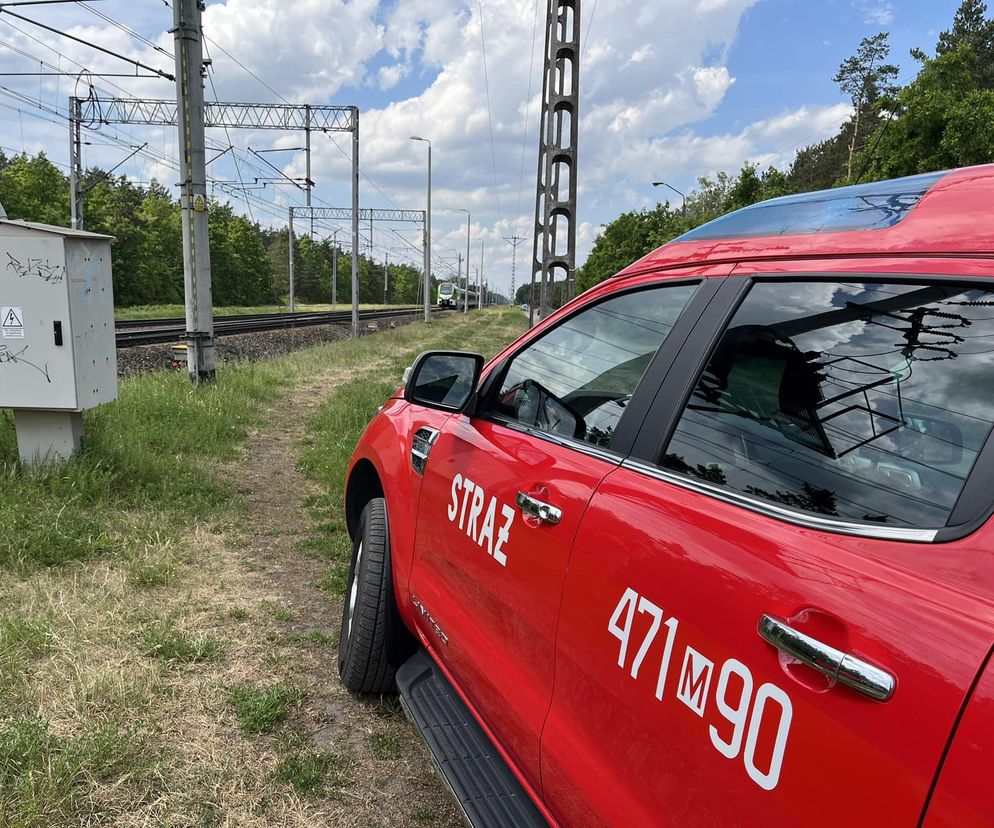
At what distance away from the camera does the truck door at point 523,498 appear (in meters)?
1.77

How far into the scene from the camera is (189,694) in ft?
10.0

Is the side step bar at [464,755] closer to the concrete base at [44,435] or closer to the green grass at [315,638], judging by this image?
the green grass at [315,638]

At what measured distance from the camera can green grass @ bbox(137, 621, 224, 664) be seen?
3.31 meters

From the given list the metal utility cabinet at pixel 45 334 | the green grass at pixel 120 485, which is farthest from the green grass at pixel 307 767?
the metal utility cabinet at pixel 45 334

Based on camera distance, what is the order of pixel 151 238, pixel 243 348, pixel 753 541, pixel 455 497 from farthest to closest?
pixel 151 238 → pixel 243 348 → pixel 455 497 → pixel 753 541

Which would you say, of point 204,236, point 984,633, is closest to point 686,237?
point 984,633

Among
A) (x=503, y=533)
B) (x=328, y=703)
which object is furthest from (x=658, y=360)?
(x=328, y=703)

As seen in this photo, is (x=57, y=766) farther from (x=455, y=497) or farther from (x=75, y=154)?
(x=75, y=154)

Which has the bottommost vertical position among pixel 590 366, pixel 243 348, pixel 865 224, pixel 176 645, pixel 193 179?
pixel 176 645

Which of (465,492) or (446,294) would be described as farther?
(446,294)

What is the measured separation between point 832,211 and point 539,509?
0.99m

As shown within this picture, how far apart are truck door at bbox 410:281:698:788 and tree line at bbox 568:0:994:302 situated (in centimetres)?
135

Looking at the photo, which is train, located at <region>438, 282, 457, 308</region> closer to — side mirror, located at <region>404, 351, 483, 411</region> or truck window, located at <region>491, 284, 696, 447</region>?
side mirror, located at <region>404, 351, 483, 411</region>

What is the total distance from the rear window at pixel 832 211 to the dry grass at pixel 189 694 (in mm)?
2224
